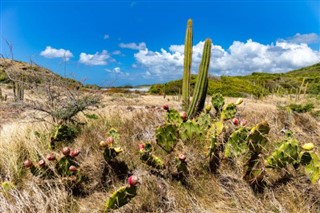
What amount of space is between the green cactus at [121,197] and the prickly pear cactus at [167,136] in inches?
38.3

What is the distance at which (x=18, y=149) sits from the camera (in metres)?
4.39

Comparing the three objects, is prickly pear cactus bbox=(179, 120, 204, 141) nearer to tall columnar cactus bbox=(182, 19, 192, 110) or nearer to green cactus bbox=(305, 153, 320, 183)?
green cactus bbox=(305, 153, 320, 183)

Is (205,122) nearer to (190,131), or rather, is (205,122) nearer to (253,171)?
(190,131)

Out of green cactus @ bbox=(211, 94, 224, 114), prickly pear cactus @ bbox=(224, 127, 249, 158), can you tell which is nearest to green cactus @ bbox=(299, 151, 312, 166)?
prickly pear cactus @ bbox=(224, 127, 249, 158)

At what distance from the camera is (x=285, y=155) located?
119 inches

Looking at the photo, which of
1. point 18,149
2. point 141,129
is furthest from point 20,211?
point 141,129

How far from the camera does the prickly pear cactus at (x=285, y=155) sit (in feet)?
9.84

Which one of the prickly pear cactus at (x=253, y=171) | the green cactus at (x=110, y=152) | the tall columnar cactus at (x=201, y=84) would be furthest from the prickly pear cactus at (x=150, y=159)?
the tall columnar cactus at (x=201, y=84)

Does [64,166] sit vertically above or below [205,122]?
below

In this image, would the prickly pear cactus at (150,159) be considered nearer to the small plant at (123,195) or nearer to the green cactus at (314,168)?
the small plant at (123,195)

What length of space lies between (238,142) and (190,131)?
34.1 inches

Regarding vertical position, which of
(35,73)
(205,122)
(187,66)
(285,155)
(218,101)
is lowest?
(285,155)

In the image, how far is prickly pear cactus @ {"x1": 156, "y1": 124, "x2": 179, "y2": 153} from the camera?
12.3 ft

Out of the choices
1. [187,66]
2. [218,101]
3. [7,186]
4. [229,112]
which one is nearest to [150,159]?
[7,186]
